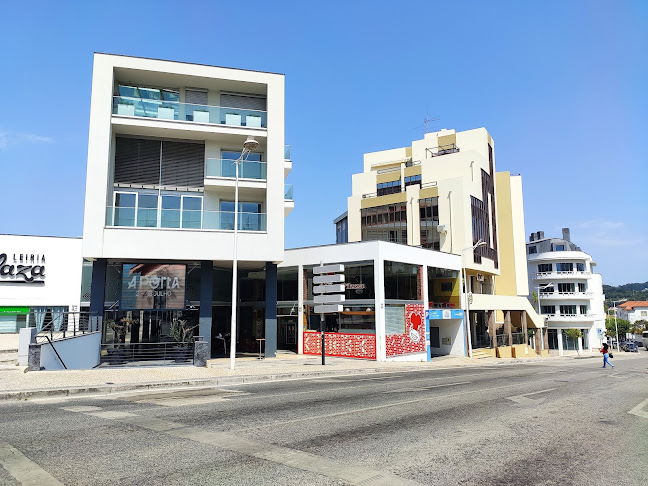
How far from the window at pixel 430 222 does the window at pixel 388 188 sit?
5.88 meters

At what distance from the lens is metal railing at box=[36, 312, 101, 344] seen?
1797 cm

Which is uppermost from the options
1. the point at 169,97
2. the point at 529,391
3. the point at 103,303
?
the point at 169,97

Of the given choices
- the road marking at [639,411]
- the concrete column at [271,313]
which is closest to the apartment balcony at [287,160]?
the concrete column at [271,313]

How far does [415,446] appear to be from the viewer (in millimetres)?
7332

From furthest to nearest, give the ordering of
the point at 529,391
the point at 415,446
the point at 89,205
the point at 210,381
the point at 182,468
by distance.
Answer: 1. the point at 89,205
2. the point at 210,381
3. the point at 529,391
4. the point at 415,446
5. the point at 182,468

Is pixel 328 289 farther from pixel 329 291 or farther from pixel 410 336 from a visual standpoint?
pixel 410 336

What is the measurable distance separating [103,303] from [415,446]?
2053cm

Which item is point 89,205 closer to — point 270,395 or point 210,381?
point 210,381

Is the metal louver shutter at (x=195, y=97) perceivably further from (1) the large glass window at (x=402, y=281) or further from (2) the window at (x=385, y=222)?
(2) the window at (x=385, y=222)

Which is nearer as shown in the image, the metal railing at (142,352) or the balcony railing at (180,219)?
the metal railing at (142,352)

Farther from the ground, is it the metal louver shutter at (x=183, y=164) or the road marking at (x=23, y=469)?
the metal louver shutter at (x=183, y=164)

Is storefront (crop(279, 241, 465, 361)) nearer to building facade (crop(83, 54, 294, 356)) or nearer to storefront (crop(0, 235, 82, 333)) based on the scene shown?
building facade (crop(83, 54, 294, 356))

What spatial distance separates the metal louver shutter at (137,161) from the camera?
25.7 meters

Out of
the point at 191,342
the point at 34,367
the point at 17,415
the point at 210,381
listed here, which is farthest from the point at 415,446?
the point at 191,342
